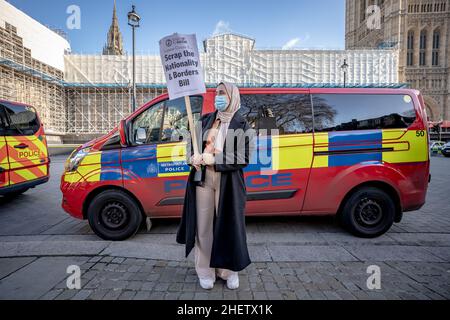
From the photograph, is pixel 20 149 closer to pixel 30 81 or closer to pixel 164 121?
pixel 164 121

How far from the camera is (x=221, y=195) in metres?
2.29

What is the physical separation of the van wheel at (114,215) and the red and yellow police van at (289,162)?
1cm

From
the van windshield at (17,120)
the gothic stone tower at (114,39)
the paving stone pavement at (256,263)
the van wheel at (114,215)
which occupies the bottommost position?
the paving stone pavement at (256,263)

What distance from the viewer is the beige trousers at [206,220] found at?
2359mm

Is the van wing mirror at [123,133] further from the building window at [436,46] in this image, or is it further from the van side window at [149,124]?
the building window at [436,46]

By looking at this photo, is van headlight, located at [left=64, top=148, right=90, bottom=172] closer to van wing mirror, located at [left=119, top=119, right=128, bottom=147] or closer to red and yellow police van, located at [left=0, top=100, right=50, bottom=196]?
van wing mirror, located at [left=119, top=119, right=128, bottom=147]

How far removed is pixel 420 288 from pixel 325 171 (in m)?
1.73

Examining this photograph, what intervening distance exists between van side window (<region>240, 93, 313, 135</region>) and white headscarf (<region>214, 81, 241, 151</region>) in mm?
1439

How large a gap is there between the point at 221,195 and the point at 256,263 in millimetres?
1205

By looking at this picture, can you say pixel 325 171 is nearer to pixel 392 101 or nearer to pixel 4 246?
pixel 392 101

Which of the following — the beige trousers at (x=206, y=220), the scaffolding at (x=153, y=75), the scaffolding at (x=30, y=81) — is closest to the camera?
the beige trousers at (x=206, y=220)

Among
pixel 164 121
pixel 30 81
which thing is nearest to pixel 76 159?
pixel 164 121

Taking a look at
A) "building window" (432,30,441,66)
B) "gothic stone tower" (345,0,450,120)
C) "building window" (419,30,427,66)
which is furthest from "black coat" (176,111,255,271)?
"building window" (432,30,441,66)

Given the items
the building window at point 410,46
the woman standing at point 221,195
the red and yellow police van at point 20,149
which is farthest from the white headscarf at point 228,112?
the building window at point 410,46
